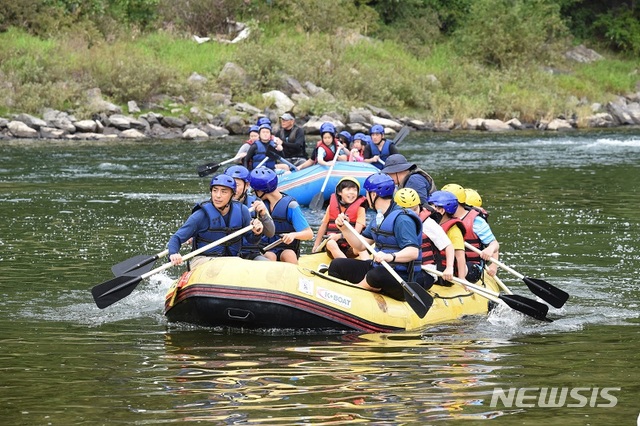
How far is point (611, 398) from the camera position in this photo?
7.11 meters

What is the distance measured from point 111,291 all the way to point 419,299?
8.24 feet

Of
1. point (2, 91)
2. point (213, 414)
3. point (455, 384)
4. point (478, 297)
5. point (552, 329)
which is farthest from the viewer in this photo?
point (2, 91)

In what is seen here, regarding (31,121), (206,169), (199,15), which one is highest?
(206,169)

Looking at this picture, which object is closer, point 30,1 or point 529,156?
point 529,156

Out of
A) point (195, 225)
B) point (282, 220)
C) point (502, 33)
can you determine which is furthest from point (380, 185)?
point (502, 33)

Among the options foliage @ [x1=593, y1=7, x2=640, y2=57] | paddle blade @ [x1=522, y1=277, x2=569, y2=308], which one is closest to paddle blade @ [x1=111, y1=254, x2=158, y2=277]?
paddle blade @ [x1=522, y1=277, x2=569, y2=308]

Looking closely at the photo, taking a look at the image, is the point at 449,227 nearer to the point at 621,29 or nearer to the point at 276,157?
the point at 276,157

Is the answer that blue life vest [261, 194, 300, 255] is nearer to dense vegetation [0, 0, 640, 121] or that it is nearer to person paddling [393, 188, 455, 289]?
person paddling [393, 188, 455, 289]

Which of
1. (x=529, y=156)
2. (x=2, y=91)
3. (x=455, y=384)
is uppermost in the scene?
(x=455, y=384)

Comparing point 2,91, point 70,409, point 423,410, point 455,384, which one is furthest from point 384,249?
point 2,91

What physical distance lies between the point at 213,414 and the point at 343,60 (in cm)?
3435

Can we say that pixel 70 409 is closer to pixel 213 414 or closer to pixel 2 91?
pixel 213 414

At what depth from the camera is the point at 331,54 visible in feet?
132

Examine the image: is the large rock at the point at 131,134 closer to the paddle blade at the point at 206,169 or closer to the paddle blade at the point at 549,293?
the paddle blade at the point at 206,169
